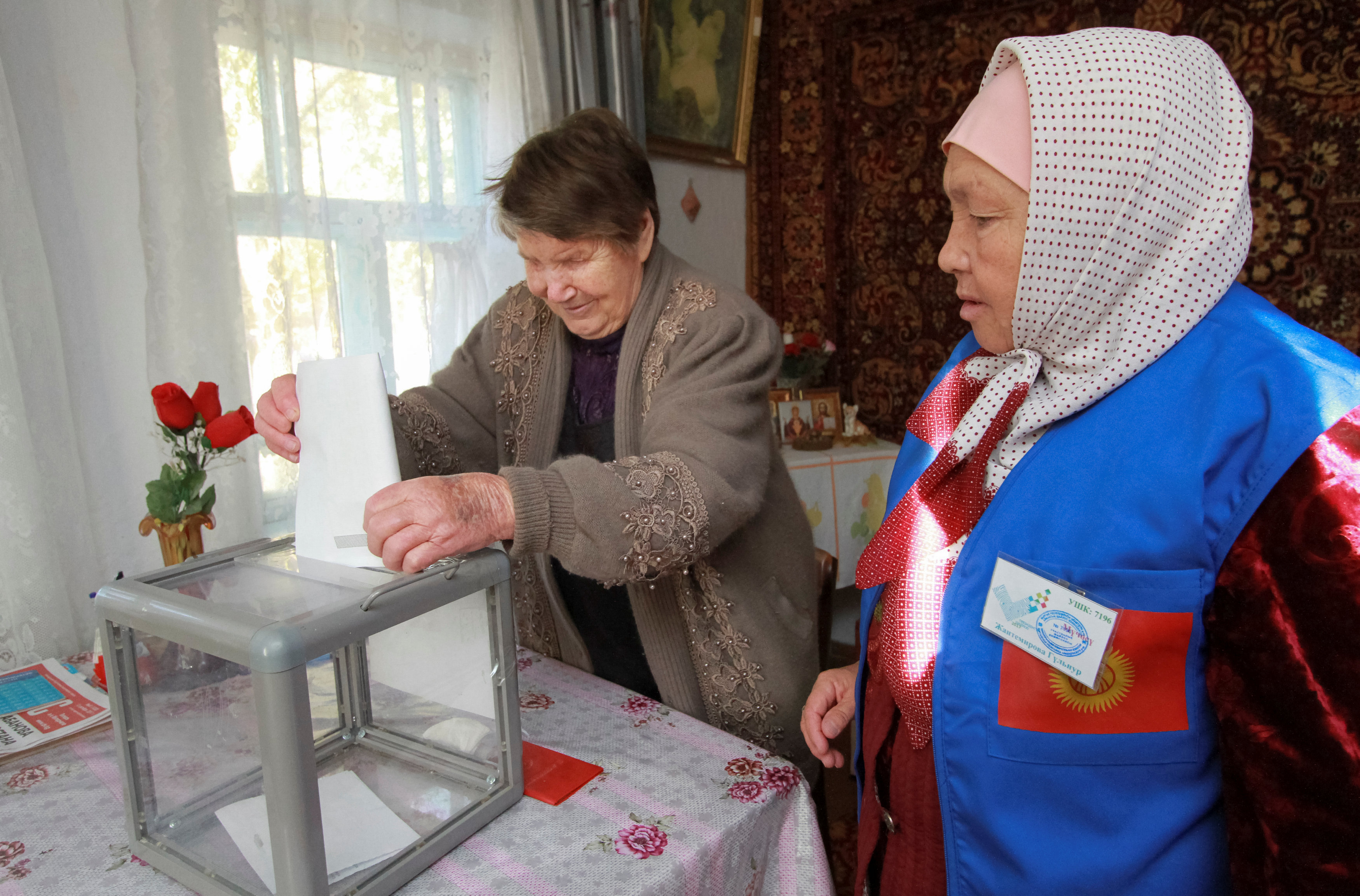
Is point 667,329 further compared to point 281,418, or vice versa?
point 667,329

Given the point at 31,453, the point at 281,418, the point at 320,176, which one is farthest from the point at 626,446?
the point at 320,176

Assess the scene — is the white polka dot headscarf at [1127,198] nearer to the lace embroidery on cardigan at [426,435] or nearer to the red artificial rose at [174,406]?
the lace embroidery on cardigan at [426,435]

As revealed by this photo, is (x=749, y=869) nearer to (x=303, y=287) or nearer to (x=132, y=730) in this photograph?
(x=132, y=730)

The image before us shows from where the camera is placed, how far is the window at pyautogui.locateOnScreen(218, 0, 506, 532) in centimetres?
208

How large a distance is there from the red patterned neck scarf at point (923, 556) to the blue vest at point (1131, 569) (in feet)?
0.16

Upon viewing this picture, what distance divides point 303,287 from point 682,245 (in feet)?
6.85

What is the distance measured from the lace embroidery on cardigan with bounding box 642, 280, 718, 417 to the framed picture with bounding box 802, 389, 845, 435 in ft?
7.24

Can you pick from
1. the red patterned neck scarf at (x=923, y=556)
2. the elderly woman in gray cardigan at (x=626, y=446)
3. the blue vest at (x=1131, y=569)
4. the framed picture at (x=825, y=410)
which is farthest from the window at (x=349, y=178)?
the blue vest at (x=1131, y=569)

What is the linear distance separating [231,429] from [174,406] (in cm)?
10

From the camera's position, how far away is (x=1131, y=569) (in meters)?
0.78

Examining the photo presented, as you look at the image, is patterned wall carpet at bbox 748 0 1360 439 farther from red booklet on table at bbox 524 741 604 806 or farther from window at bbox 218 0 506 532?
red booklet on table at bbox 524 741 604 806

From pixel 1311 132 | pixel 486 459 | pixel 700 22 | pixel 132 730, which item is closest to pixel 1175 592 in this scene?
pixel 132 730

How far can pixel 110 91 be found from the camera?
5.94 ft

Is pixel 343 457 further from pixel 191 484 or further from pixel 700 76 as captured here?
pixel 700 76
